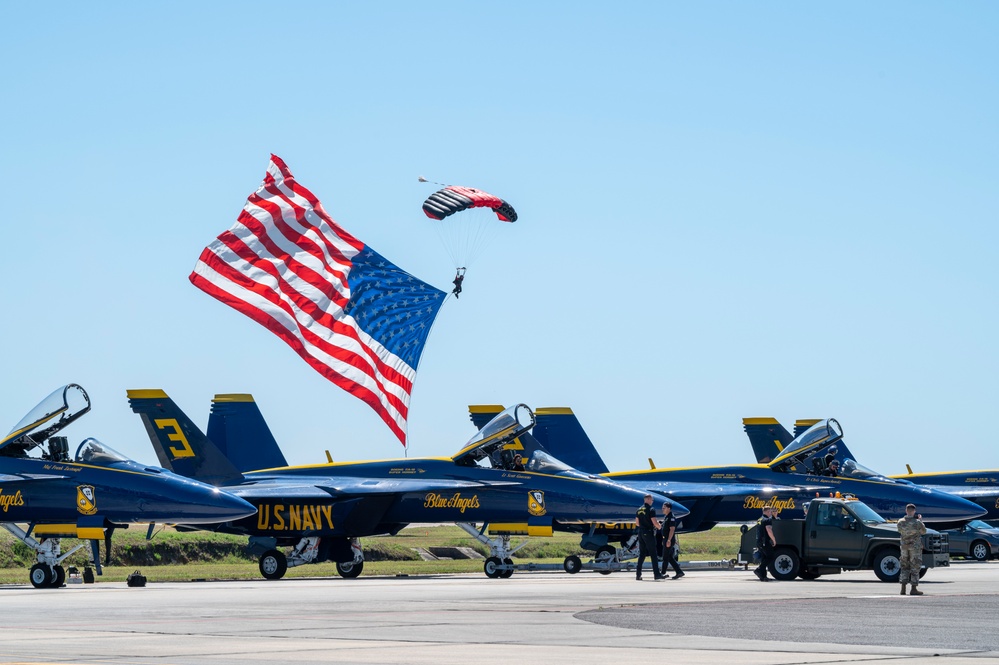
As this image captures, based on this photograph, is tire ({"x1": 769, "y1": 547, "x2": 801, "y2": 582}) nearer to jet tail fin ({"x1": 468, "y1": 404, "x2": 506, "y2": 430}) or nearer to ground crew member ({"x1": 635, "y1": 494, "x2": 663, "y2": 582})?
ground crew member ({"x1": 635, "y1": 494, "x2": 663, "y2": 582})

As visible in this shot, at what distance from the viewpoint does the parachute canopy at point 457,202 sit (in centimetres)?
3544

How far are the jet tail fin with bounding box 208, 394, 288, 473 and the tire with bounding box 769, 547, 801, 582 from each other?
15.6 m

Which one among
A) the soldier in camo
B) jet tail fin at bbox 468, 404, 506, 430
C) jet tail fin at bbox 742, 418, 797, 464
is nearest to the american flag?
jet tail fin at bbox 468, 404, 506, 430

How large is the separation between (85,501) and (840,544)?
1404cm

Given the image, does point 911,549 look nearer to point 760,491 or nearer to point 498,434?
point 498,434

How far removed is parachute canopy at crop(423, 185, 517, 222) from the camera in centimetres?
3544

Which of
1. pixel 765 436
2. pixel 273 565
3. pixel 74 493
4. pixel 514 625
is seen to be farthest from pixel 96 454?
pixel 765 436

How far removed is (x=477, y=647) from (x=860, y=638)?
141 inches

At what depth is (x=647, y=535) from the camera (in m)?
28.0

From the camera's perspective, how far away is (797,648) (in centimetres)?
1212

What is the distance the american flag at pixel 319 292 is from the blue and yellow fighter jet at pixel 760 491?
2.69 m

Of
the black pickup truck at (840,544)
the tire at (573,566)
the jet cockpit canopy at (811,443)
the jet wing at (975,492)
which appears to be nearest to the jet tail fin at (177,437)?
the tire at (573,566)

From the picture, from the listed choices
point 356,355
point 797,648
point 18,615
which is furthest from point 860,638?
point 356,355

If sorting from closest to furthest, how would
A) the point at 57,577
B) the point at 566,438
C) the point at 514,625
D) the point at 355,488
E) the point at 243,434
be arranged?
the point at 514,625
the point at 57,577
the point at 355,488
the point at 243,434
the point at 566,438
